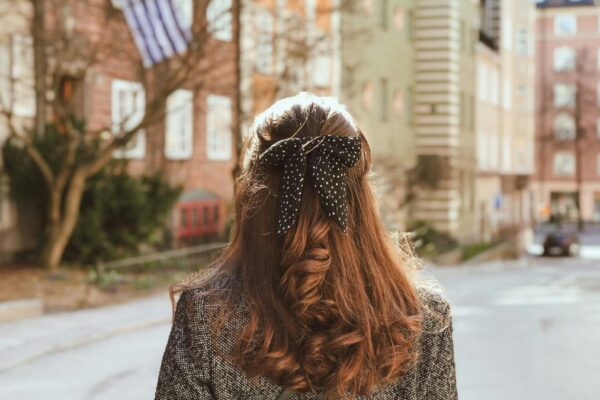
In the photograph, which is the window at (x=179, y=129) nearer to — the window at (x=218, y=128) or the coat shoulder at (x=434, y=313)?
the window at (x=218, y=128)

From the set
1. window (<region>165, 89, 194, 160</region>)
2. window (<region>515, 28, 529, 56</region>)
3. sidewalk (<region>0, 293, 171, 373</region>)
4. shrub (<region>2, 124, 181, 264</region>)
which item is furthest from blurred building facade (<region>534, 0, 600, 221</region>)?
sidewalk (<region>0, 293, 171, 373</region>)

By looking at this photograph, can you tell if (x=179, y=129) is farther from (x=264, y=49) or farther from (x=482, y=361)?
(x=482, y=361)

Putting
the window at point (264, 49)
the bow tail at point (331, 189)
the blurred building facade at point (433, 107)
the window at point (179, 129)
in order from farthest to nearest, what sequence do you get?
1. the blurred building facade at point (433, 107)
2. the window at point (264, 49)
3. the window at point (179, 129)
4. the bow tail at point (331, 189)

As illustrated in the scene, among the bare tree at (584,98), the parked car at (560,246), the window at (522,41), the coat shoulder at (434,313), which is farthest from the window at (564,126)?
the coat shoulder at (434,313)

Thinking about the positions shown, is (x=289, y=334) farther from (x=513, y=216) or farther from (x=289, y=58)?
(x=513, y=216)

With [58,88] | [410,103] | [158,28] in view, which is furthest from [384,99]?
[158,28]

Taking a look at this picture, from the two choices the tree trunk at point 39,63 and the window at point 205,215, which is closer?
the tree trunk at point 39,63

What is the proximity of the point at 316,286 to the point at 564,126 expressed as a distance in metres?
88.2

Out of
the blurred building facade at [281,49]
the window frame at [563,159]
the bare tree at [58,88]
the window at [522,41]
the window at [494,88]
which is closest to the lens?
the bare tree at [58,88]

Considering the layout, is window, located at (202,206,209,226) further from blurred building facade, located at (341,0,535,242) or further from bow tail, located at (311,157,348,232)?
bow tail, located at (311,157,348,232)

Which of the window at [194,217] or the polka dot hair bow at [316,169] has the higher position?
the polka dot hair bow at [316,169]

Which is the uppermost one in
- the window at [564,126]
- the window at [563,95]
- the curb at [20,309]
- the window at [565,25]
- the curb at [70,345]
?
the window at [565,25]

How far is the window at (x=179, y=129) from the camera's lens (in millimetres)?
25781

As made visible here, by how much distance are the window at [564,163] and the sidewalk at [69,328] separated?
74525mm
